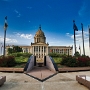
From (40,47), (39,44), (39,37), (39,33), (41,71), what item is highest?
(39,33)

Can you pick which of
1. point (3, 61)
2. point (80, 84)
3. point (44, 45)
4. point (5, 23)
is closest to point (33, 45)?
point (44, 45)

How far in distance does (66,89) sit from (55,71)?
18.7 ft

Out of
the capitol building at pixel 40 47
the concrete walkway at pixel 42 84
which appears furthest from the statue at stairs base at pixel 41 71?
the capitol building at pixel 40 47

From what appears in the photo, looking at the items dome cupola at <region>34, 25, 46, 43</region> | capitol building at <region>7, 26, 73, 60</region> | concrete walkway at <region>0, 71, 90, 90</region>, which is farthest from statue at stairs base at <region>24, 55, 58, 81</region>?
dome cupola at <region>34, 25, 46, 43</region>

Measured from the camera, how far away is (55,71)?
11.8 meters

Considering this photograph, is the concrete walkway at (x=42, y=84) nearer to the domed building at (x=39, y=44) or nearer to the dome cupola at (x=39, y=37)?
the domed building at (x=39, y=44)

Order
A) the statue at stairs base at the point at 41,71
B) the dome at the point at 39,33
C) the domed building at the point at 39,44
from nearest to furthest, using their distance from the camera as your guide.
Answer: the statue at stairs base at the point at 41,71 → the dome at the point at 39,33 → the domed building at the point at 39,44

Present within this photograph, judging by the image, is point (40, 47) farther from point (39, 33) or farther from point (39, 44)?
point (39, 33)

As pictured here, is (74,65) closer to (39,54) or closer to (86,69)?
(86,69)

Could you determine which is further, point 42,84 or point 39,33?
point 39,33

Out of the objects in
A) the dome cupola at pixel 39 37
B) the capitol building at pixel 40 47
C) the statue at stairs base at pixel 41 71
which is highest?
the dome cupola at pixel 39 37

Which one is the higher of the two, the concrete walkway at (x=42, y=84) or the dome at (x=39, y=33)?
the dome at (x=39, y=33)

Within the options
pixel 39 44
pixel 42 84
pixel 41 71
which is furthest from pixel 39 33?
pixel 42 84

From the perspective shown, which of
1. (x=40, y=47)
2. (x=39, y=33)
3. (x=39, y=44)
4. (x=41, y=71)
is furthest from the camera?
(x=40, y=47)
